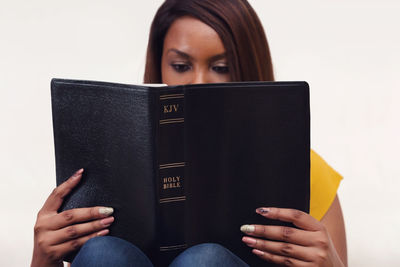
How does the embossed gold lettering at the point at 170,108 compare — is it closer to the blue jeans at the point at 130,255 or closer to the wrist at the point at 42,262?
the blue jeans at the point at 130,255

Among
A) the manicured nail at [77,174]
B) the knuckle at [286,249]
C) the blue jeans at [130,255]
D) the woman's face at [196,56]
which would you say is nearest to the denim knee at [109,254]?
the blue jeans at [130,255]

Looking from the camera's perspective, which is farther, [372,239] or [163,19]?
[372,239]

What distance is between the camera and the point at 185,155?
1181 mm

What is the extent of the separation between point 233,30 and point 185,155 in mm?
502

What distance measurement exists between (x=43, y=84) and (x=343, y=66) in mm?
1189

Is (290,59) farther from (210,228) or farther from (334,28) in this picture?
(210,228)

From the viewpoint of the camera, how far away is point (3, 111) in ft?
8.09

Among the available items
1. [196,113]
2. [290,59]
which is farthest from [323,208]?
[290,59]

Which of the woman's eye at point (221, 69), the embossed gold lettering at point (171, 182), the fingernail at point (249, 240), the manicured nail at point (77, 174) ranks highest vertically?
the woman's eye at point (221, 69)

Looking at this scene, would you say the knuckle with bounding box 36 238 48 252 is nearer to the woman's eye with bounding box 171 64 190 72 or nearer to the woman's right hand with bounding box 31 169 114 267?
the woman's right hand with bounding box 31 169 114 267

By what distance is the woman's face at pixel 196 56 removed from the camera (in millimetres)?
1537

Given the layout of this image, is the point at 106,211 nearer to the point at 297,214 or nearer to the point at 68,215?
the point at 68,215

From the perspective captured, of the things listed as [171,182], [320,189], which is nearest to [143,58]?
[320,189]

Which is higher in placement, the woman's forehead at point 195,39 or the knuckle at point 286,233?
the woman's forehead at point 195,39
